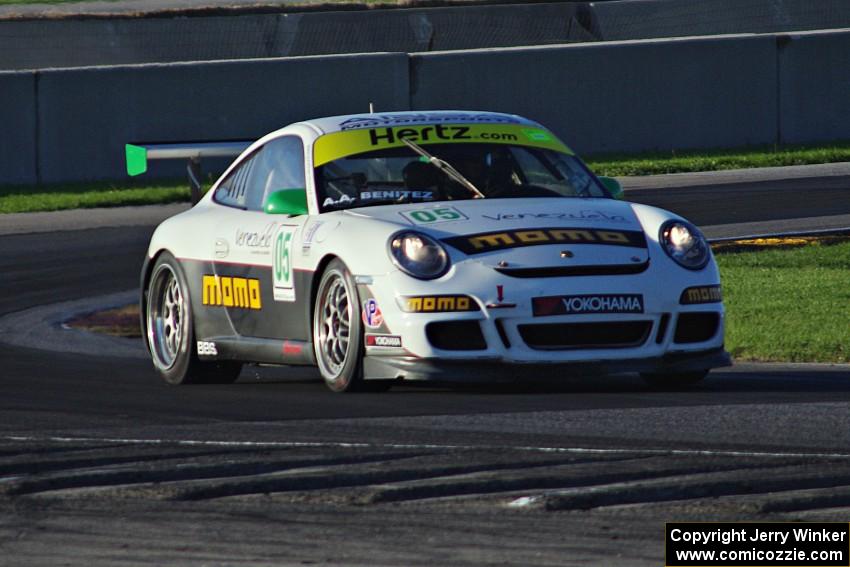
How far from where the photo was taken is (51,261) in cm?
1683

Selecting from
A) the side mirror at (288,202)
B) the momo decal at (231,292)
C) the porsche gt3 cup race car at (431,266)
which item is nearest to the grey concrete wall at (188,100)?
the porsche gt3 cup race car at (431,266)

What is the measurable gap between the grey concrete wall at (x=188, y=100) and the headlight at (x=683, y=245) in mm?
14519

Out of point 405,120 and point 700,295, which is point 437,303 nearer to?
point 700,295

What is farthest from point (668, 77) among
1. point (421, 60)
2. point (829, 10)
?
point (829, 10)

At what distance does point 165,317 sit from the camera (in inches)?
412

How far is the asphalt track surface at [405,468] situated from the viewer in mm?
5461

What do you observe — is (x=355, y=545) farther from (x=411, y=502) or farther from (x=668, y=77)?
(x=668, y=77)

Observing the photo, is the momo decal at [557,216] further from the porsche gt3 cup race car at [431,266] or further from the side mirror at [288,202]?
the side mirror at [288,202]

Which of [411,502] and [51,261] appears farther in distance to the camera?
[51,261]

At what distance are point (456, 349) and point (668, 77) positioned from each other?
16891mm

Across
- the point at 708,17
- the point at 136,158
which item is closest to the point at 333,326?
the point at 136,158

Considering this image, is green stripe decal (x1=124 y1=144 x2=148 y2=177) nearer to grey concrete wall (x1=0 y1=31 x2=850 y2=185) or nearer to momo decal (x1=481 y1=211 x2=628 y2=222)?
momo decal (x1=481 y1=211 x2=628 y2=222)

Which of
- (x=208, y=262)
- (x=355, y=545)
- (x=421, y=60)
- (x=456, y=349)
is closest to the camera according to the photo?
(x=355, y=545)

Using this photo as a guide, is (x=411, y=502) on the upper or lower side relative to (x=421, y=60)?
lower
